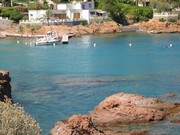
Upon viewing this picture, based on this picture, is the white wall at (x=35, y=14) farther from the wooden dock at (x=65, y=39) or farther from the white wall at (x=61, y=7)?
the wooden dock at (x=65, y=39)

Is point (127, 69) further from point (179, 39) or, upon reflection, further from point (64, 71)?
point (179, 39)

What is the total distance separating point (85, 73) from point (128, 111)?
26040mm

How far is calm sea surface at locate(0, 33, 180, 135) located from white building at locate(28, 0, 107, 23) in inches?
806

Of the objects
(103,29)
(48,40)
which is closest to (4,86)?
(48,40)

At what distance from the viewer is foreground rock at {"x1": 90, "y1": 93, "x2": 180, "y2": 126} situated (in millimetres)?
36281

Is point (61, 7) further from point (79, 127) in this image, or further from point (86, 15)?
point (79, 127)

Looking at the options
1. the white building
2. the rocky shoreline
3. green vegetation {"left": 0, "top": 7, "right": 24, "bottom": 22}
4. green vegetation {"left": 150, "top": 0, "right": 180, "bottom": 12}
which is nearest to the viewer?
the rocky shoreline

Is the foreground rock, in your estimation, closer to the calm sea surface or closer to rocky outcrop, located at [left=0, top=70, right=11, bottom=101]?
the calm sea surface

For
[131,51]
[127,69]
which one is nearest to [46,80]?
[127,69]

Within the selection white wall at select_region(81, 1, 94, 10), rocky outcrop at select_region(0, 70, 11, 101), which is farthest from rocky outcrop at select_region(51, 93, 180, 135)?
white wall at select_region(81, 1, 94, 10)

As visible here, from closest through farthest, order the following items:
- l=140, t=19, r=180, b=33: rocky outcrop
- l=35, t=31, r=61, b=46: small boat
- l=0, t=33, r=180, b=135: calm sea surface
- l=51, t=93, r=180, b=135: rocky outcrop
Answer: l=51, t=93, r=180, b=135: rocky outcrop → l=0, t=33, r=180, b=135: calm sea surface → l=35, t=31, r=61, b=46: small boat → l=140, t=19, r=180, b=33: rocky outcrop

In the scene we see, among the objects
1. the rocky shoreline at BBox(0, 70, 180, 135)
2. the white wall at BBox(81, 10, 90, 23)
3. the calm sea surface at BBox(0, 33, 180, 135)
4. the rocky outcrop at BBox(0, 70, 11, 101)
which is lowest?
the calm sea surface at BBox(0, 33, 180, 135)

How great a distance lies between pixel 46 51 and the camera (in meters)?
90.8

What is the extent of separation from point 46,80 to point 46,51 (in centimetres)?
3390
